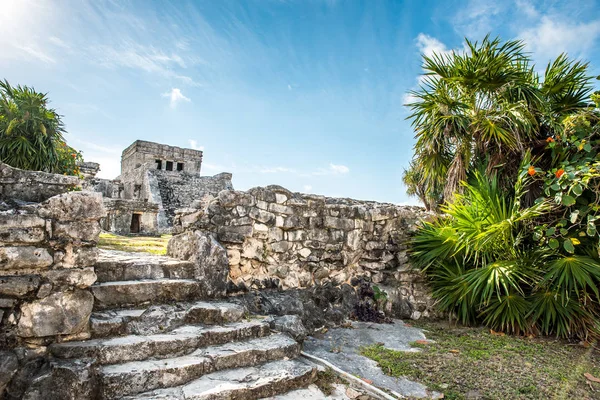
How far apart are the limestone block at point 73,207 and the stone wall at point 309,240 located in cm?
123

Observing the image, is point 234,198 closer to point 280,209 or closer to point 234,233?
point 234,233

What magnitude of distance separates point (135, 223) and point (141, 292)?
8722 mm

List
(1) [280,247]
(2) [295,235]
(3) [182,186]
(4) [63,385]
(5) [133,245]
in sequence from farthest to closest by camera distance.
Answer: (3) [182,186] → (5) [133,245] → (2) [295,235] → (1) [280,247] → (4) [63,385]

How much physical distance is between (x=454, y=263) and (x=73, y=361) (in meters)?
4.47

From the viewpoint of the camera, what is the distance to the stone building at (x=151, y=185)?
10484 millimetres

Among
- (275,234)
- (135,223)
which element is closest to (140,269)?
(275,234)

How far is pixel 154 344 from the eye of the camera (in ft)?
8.12

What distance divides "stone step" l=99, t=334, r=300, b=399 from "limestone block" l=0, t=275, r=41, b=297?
71 centimetres

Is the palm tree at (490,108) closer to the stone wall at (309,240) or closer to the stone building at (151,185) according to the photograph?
the stone wall at (309,240)

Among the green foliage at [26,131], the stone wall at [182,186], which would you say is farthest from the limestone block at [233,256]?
the stone wall at [182,186]

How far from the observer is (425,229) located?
513 cm

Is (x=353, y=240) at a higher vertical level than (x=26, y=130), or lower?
lower

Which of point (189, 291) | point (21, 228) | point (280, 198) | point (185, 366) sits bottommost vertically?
point (185, 366)

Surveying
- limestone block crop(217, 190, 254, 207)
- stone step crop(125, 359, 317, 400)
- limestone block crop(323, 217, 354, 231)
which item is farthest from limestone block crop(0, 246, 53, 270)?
limestone block crop(323, 217, 354, 231)
